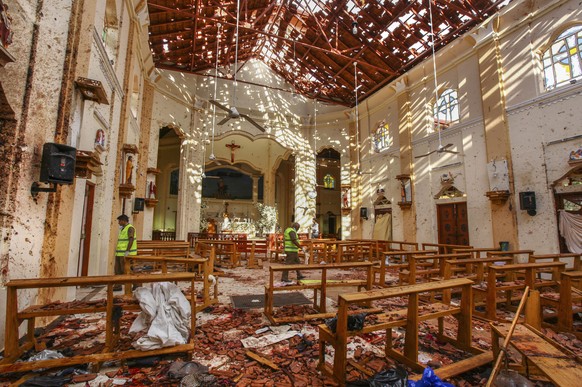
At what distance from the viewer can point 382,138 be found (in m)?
14.7

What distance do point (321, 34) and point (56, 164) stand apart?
11851 millimetres

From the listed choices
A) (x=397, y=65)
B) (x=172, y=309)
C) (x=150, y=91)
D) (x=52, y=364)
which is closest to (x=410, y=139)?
(x=397, y=65)

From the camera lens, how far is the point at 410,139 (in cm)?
1266

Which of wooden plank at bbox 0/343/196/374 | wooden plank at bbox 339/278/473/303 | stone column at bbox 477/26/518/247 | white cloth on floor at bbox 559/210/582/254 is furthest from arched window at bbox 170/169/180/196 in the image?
white cloth on floor at bbox 559/210/582/254

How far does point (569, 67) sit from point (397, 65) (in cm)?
631

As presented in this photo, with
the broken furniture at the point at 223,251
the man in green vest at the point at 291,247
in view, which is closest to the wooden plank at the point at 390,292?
the man in green vest at the point at 291,247

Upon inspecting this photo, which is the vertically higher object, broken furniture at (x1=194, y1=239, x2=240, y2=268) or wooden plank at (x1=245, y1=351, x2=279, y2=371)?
broken furniture at (x1=194, y1=239, x2=240, y2=268)

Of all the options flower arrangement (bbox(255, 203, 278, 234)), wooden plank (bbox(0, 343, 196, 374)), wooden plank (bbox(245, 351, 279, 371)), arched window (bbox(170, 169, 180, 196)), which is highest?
arched window (bbox(170, 169, 180, 196))

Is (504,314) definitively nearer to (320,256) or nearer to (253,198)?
(320,256)

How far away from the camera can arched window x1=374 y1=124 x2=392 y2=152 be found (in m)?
14.3

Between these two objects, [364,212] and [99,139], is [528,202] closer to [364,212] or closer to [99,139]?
[364,212]

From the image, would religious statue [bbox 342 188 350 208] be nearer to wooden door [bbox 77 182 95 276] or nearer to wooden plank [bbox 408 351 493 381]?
wooden door [bbox 77 182 95 276]

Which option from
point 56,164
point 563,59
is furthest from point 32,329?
point 563,59

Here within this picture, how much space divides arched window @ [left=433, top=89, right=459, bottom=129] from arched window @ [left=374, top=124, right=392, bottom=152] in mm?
2658
